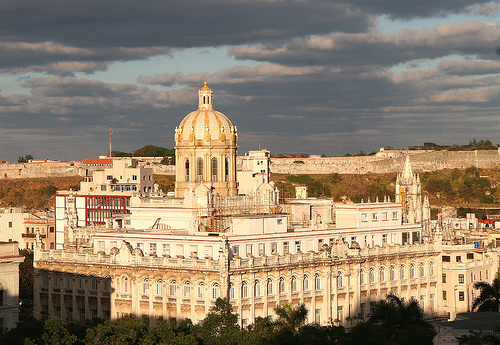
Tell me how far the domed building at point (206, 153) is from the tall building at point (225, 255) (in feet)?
0.37

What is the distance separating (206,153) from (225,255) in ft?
93.0

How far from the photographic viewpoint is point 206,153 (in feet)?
381

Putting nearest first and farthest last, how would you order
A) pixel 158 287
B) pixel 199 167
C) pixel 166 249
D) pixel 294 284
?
1. pixel 158 287
2. pixel 294 284
3. pixel 166 249
4. pixel 199 167

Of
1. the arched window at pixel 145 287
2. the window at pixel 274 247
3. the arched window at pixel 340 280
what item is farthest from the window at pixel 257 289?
the arched window at pixel 340 280

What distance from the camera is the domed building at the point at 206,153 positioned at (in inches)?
4567

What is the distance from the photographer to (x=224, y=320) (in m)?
78.9

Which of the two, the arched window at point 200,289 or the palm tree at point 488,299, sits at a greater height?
the arched window at point 200,289

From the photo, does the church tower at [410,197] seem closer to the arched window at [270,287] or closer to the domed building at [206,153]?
the domed building at [206,153]

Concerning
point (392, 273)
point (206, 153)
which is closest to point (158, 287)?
point (206, 153)

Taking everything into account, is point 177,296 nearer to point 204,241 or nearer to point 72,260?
point 204,241

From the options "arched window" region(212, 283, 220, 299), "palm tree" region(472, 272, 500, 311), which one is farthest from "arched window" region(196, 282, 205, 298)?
"palm tree" region(472, 272, 500, 311)

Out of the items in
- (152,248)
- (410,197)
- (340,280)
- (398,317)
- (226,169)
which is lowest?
(398,317)

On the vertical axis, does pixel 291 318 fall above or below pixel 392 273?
below

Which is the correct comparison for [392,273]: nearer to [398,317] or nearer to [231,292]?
[398,317]
